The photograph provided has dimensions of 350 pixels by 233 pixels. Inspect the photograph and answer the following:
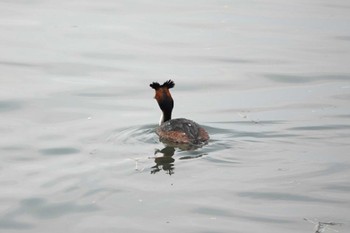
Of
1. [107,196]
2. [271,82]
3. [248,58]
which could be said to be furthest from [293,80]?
[107,196]

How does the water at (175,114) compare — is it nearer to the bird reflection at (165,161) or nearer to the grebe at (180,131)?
the bird reflection at (165,161)

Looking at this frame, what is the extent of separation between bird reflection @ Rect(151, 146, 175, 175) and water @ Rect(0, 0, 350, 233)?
3 cm

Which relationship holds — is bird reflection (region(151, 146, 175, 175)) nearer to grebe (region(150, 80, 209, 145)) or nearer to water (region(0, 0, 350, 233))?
water (region(0, 0, 350, 233))

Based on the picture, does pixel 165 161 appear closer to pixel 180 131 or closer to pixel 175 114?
pixel 180 131

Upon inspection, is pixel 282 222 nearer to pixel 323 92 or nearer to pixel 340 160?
pixel 340 160

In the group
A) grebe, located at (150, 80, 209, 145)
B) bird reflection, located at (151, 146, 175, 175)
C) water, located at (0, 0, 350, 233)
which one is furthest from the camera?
grebe, located at (150, 80, 209, 145)

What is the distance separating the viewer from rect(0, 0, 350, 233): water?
10517mm

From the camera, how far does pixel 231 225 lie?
9.97 meters

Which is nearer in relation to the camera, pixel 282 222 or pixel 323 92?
pixel 282 222

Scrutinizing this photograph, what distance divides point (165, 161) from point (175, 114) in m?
2.90

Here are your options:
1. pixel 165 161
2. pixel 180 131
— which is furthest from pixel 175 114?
pixel 165 161

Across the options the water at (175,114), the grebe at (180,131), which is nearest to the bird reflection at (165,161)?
the water at (175,114)

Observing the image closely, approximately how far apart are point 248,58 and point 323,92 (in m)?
2.70

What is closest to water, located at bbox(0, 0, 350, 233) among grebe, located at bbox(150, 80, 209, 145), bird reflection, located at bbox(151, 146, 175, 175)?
bird reflection, located at bbox(151, 146, 175, 175)
